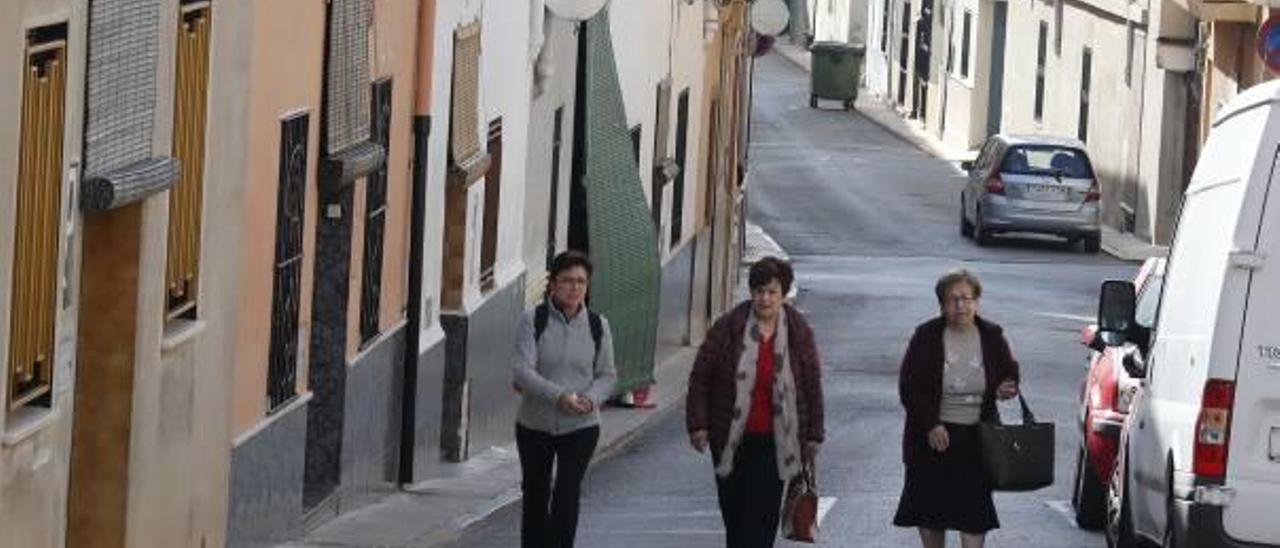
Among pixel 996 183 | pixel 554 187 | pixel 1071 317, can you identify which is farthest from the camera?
pixel 996 183

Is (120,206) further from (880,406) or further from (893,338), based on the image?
(893,338)

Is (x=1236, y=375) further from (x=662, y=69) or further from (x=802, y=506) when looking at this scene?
(x=662, y=69)

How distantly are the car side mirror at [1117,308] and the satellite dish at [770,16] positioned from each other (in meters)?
Result: 24.4

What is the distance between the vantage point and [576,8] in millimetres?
24641

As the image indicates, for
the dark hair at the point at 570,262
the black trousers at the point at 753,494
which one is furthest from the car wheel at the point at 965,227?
the black trousers at the point at 753,494

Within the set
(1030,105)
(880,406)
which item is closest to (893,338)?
(880,406)

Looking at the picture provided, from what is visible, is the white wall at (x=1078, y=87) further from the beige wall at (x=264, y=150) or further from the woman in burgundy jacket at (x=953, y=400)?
the woman in burgundy jacket at (x=953, y=400)

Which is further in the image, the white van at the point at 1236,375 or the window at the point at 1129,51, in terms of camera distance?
the window at the point at 1129,51

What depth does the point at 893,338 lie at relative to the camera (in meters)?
35.7

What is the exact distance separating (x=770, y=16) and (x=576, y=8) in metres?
15.9

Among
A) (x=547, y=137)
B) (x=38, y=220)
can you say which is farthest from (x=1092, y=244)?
(x=38, y=220)

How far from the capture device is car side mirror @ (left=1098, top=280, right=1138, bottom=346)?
52.2 ft

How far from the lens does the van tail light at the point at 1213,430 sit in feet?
44.3

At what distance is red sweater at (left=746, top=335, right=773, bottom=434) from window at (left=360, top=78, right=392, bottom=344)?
534cm
